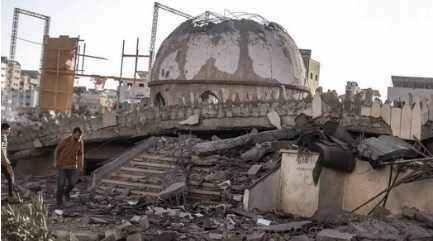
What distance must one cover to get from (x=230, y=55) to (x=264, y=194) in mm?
10016

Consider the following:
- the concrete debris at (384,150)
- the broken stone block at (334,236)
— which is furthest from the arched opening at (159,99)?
the broken stone block at (334,236)

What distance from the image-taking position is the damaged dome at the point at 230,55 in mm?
19359

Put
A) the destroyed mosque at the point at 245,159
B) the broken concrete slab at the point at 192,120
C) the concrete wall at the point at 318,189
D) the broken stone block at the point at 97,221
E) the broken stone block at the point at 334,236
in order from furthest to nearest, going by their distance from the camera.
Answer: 1. the broken concrete slab at the point at 192,120
2. the concrete wall at the point at 318,189
3. the destroyed mosque at the point at 245,159
4. the broken stone block at the point at 97,221
5. the broken stone block at the point at 334,236

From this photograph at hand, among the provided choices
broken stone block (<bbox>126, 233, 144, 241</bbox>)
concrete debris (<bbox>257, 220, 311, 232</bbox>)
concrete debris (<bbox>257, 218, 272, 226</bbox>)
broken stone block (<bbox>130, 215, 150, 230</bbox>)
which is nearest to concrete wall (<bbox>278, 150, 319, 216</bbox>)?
concrete debris (<bbox>257, 218, 272, 226</bbox>)

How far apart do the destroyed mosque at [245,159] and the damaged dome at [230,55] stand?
0.18 ft

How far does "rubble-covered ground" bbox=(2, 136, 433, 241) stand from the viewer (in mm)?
7164

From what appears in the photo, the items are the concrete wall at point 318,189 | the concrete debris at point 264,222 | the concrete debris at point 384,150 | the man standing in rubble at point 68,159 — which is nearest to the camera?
the concrete debris at point 264,222

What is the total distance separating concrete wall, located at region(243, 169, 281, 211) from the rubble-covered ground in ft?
0.84

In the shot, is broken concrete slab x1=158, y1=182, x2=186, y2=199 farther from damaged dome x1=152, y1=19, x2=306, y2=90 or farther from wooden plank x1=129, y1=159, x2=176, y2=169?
damaged dome x1=152, y1=19, x2=306, y2=90

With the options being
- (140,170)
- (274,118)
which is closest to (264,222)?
(140,170)

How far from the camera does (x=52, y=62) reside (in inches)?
992

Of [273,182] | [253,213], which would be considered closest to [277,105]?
[273,182]

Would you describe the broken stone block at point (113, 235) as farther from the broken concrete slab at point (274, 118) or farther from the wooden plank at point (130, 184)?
the broken concrete slab at point (274, 118)

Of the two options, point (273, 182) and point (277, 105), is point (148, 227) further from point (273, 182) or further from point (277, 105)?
point (277, 105)
